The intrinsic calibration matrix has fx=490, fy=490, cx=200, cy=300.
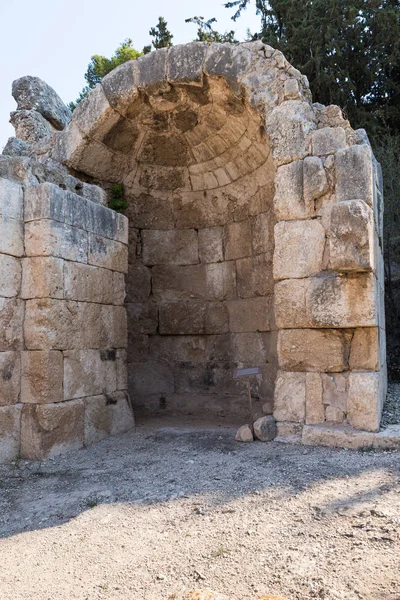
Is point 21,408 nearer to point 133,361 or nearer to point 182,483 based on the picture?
point 182,483

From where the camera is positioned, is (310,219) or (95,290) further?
(95,290)

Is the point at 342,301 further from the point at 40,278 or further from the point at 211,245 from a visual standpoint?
the point at 211,245

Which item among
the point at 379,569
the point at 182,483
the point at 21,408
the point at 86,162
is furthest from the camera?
the point at 86,162

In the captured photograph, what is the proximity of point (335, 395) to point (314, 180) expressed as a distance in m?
1.98

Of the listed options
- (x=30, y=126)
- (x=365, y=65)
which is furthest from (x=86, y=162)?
(x=365, y=65)

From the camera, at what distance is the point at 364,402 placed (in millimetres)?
4223

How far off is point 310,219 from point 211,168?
2.50 meters

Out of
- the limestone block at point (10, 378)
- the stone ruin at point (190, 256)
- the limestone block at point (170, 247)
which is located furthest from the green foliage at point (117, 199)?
the limestone block at point (10, 378)

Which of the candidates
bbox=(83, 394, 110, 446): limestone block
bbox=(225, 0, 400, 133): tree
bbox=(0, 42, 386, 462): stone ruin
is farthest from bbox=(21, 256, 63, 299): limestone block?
bbox=(225, 0, 400, 133): tree

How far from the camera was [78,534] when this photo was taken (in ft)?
9.44

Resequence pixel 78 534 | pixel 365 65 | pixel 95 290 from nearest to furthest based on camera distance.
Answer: pixel 78 534 < pixel 95 290 < pixel 365 65

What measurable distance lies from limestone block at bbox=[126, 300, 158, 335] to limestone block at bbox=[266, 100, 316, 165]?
9.65ft

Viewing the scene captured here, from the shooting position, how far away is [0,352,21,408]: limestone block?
431 cm

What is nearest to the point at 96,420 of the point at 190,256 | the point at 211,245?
the point at 190,256
